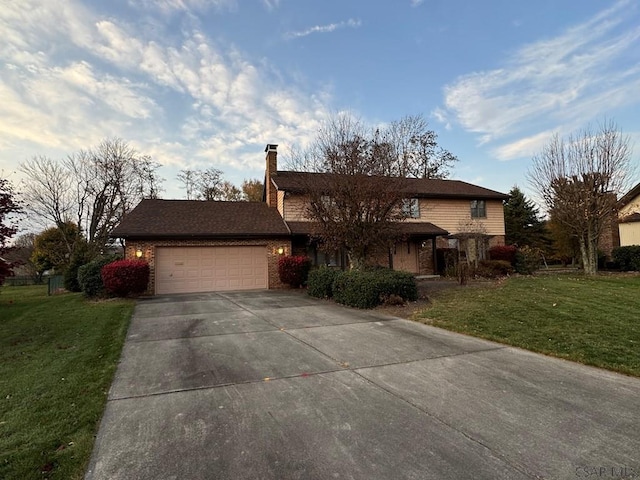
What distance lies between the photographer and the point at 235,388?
165 inches

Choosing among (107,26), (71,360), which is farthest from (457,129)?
(71,360)

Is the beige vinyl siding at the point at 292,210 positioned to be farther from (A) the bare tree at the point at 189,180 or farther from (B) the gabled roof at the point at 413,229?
(A) the bare tree at the point at 189,180

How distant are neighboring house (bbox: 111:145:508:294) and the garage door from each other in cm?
4

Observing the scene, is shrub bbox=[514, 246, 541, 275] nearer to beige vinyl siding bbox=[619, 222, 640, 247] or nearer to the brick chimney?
beige vinyl siding bbox=[619, 222, 640, 247]

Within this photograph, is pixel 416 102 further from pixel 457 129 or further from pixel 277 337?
pixel 277 337

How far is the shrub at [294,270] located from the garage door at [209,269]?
1.11 m

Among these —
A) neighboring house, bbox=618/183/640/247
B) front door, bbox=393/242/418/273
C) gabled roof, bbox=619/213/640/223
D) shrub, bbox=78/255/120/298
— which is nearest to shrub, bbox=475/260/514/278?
front door, bbox=393/242/418/273

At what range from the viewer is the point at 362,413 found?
3.47 metres

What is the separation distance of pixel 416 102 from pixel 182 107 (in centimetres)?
966

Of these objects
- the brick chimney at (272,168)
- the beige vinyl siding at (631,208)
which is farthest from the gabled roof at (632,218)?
the brick chimney at (272,168)

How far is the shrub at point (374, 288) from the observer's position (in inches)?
392

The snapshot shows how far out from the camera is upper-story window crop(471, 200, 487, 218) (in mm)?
20891

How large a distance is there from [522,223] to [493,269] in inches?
752

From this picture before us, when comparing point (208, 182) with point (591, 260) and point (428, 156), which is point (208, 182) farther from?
point (591, 260)
